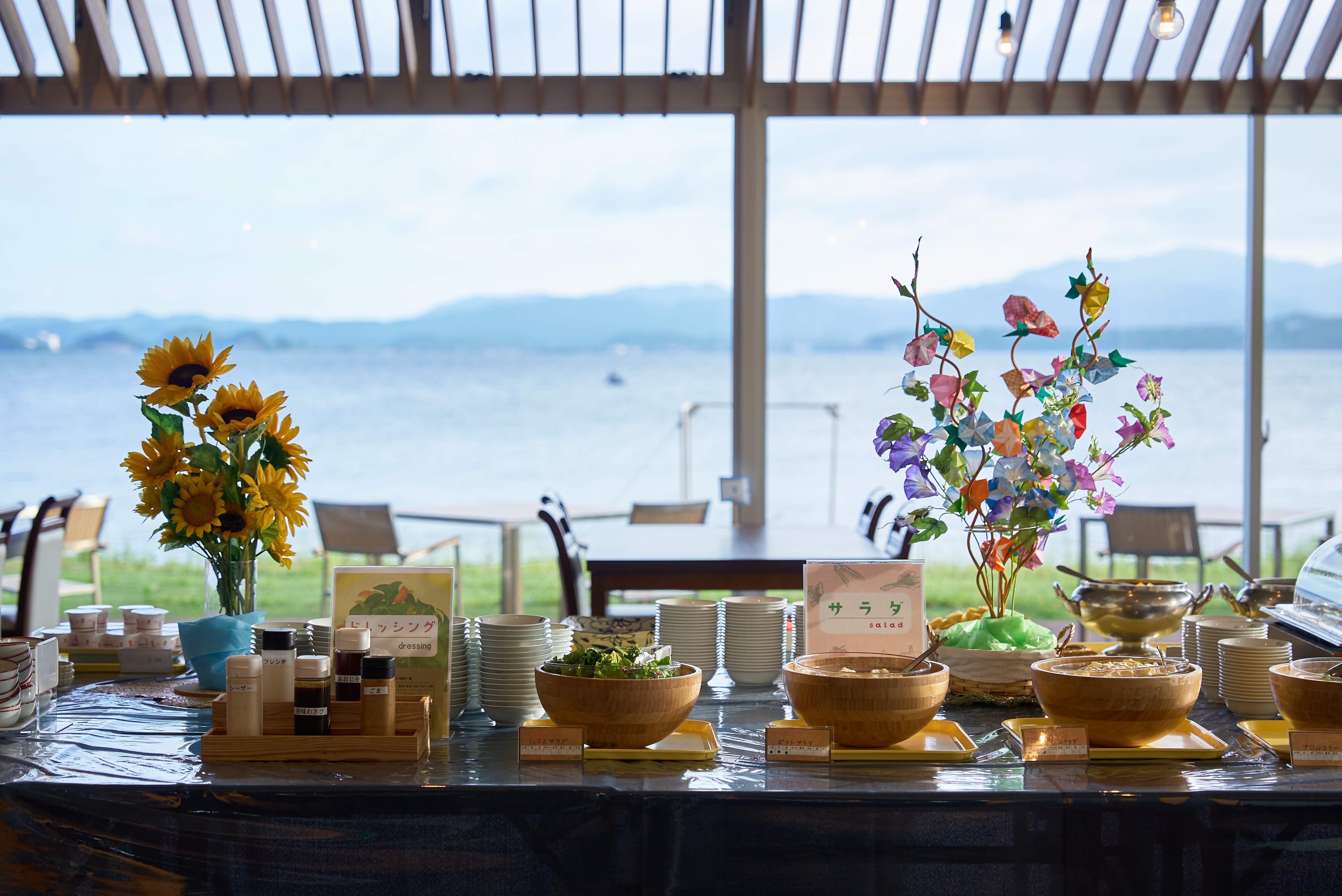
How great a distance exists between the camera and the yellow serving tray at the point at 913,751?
59.4 inches

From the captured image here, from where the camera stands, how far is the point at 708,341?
24812mm

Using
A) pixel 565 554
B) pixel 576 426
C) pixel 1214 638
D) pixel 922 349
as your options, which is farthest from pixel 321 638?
pixel 576 426

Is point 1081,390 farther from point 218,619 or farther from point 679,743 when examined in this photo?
point 218,619

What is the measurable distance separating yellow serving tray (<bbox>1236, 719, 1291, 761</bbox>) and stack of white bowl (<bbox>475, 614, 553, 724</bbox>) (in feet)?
3.44

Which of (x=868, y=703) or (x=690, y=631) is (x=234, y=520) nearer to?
(x=690, y=631)

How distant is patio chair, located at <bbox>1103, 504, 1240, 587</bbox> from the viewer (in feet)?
17.2

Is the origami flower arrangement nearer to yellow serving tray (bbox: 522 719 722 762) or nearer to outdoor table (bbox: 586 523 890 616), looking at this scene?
yellow serving tray (bbox: 522 719 722 762)

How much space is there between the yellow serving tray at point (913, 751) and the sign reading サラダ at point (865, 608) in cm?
16

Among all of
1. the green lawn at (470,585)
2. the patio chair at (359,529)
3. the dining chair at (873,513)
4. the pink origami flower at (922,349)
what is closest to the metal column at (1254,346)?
the dining chair at (873,513)

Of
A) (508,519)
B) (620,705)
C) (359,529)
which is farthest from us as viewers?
(359,529)

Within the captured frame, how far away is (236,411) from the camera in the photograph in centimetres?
181

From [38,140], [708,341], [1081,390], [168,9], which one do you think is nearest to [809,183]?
[708,341]

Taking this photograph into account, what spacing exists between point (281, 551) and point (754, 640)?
828mm

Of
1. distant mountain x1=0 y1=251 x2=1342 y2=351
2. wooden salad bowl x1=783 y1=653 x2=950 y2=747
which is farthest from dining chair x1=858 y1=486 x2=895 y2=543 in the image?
distant mountain x1=0 y1=251 x2=1342 y2=351
